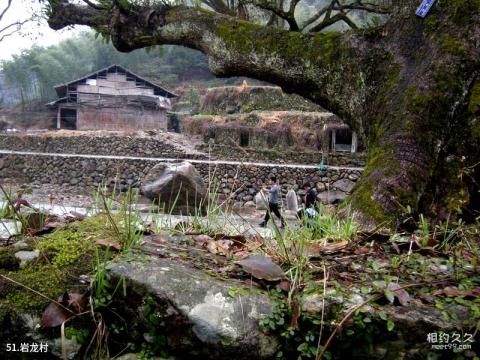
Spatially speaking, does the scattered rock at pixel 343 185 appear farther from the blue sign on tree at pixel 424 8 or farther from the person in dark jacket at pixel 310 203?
the blue sign on tree at pixel 424 8

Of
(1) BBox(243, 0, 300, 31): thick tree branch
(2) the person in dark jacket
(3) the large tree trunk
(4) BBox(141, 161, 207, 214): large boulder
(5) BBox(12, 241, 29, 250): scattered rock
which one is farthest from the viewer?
(4) BBox(141, 161, 207, 214): large boulder

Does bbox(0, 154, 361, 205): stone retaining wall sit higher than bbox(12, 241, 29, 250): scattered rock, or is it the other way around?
bbox(12, 241, 29, 250): scattered rock

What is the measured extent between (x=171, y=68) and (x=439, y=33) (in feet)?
154

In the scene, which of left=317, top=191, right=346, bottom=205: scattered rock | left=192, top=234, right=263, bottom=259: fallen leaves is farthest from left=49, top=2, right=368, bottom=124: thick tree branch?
left=317, top=191, right=346, bottom=205: scattered rock

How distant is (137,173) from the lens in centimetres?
1797

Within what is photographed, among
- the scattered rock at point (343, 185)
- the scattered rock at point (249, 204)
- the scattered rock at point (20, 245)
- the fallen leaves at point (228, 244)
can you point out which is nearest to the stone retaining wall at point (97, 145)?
the scattered rock at point (249, 204)

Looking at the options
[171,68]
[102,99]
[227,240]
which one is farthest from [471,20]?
[171,68]

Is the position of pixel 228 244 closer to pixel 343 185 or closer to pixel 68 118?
pixel 343 185

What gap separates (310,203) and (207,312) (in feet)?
22.4

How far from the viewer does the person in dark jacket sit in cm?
336

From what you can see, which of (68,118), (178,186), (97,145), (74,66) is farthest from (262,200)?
(74,66)

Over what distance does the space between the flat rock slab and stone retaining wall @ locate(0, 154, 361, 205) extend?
478 inches

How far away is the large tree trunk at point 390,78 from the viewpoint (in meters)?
2.80

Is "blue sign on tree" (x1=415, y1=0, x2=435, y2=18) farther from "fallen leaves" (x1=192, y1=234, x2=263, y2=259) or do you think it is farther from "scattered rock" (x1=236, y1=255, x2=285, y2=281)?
"scattered rock" (x1=236, y1=255, x2=285, y2=281)
